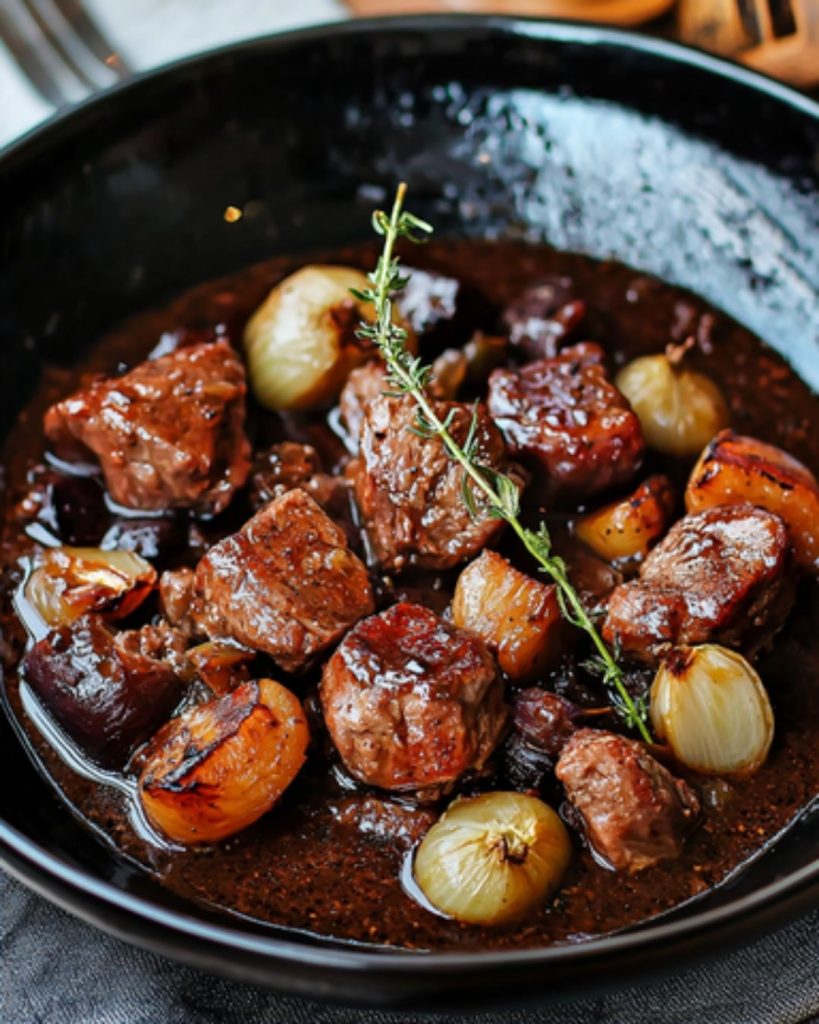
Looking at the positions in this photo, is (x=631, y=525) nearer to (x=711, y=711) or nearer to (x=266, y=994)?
(x=711, y=711)

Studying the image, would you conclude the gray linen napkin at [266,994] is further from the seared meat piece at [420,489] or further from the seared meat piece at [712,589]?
the seared meat piece at [420,489]

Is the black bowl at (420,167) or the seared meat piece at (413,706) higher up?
the black bowl at (420,167)

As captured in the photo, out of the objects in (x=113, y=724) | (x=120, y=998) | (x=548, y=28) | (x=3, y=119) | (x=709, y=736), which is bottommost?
(x=709, y=736)

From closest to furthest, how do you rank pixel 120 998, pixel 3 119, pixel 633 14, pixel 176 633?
pixel 120 998
pixel 176 633
pixel 3 119
pixel 633 14

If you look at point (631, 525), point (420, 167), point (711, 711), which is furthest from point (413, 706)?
point (420, 167)

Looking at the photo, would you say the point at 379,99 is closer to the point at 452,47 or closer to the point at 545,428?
the point at 452,47

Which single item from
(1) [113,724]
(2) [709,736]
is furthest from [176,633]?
(2) [709,736]

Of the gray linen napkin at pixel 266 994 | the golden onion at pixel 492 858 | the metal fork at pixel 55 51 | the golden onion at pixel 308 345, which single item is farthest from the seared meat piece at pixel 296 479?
the metal fork at pixel 55 51
